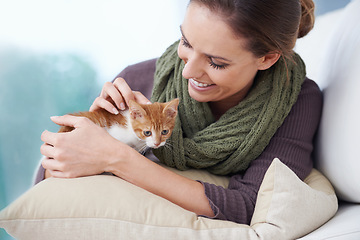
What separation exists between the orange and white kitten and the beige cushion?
0.89ft

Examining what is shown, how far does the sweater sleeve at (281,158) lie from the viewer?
1.10 meters

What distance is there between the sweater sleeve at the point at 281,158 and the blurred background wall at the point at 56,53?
3.25ft

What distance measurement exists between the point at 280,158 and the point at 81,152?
70cm

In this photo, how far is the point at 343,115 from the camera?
1.22 metres

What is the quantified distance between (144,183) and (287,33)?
686 mm

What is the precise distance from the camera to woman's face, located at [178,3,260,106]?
1057mm

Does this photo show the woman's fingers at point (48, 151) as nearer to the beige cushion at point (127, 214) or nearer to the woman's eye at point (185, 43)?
the beige cushion at point (127, 214)

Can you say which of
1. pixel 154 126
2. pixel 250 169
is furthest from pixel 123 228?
pixel 250 169

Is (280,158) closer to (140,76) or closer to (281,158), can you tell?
(281,158)

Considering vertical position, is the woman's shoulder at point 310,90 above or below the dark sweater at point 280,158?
above

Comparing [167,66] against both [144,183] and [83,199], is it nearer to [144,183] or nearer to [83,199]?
[144,183]

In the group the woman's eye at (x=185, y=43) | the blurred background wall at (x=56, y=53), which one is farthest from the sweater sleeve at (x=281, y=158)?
the blurred background wall at (x=56, y=53)

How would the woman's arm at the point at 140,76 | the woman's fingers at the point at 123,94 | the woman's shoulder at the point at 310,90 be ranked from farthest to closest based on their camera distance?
the woman's arm at the point at 140,76 → the woman's shoulder at the point at 310,90 → the woman's fingers at the point at 123,94

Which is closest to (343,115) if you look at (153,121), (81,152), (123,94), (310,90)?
(310,90)
